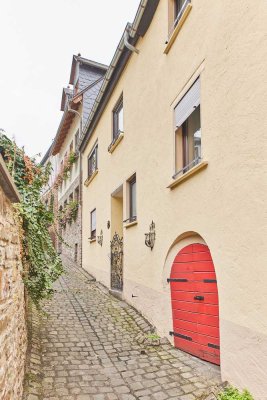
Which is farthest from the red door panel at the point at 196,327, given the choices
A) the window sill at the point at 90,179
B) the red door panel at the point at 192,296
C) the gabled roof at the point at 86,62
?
the gabled roof at the point at 86,62

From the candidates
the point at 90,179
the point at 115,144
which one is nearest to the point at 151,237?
the point at 115,144

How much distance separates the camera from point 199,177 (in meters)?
4.55

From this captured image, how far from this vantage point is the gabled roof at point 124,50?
668cm

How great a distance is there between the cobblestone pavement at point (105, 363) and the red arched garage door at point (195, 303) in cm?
21

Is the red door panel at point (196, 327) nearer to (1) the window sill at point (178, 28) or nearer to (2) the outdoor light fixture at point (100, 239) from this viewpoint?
(1) the window sill at point (178, 28)

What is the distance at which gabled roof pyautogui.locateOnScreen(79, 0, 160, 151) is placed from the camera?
→ 668 cm

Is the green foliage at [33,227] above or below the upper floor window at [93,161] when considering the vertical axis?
below

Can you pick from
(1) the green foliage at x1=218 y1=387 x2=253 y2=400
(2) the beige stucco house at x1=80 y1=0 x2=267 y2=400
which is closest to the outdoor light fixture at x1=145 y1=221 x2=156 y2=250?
(2) the beige stucco house at x1=80 y1=0 x2=267 y2=400

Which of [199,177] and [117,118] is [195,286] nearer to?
[199,177]

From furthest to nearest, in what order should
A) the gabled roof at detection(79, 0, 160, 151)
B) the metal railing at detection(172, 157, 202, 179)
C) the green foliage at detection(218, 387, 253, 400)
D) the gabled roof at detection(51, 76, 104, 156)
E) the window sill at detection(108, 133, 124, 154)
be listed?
the gabled roof at detection(51, 76, 104, 156) → the window sill at detection(108, 133, 124, 154) → the gabled roof at detection(79, 0, 160, 151) → the metal railing at detection(172, 157, 202, 179) → the green foliage at detection(218, 387, 253, 400)

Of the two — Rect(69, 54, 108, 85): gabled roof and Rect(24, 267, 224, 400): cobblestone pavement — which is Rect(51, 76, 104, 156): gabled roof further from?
Rect(24, 267, 224, 400): cobblestone pavement

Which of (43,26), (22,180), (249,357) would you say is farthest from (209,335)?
(43,26)

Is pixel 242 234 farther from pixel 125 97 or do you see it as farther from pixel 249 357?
pixel 125 97

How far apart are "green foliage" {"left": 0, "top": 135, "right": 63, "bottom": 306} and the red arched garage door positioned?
6.42 feet
